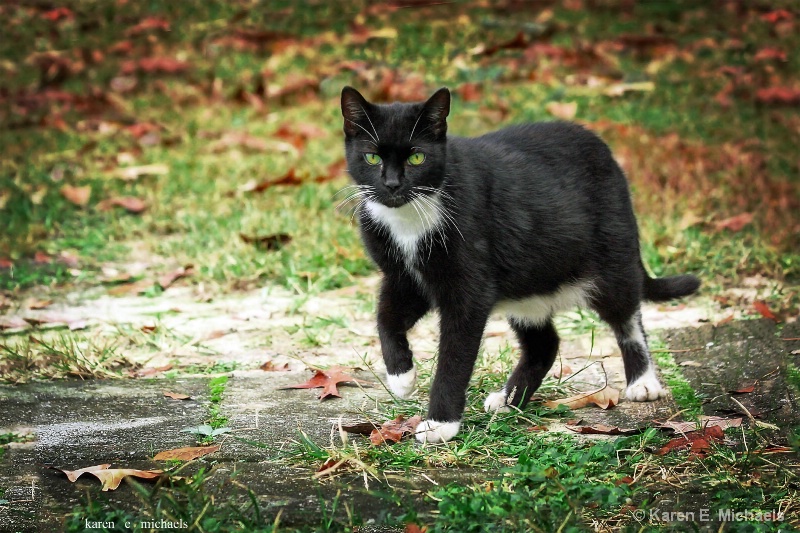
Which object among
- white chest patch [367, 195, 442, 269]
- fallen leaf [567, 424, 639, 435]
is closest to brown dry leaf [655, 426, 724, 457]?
fallen leaf [567, 424, 639, 435]

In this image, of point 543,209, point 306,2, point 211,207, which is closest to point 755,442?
point 543,209

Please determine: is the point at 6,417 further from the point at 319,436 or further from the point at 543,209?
the point at 543,209

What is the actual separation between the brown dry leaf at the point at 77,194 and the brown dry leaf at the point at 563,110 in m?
3.44

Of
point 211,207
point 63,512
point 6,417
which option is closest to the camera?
point 63,512

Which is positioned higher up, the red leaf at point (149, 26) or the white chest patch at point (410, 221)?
the white chest patch at point (410, 221)

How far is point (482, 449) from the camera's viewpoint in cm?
327

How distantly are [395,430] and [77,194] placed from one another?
4.00m

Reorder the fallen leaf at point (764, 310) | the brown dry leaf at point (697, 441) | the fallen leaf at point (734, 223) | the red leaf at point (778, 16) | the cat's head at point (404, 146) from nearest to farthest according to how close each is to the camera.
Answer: the brown dry leaf at point (697, 441) → the cat's head at point (404, 146) → the fallen leaf at point (764, 310) → the fallen leaf at point (734, 223) → the red leaf at point (778, 16)

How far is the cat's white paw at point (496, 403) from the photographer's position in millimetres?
3672

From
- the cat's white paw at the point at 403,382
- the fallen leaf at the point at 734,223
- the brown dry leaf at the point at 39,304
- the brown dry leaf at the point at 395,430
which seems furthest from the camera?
the fallen leaf at the point at 734,223

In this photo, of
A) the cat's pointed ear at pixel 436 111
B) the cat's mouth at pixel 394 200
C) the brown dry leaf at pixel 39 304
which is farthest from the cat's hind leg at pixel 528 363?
the brown dry leaf at pixel 39 304

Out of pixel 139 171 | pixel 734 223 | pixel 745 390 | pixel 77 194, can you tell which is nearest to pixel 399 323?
pixel 745 390

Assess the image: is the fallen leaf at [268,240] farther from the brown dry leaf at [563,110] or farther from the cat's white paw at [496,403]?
the brown dry leaf at [563,110]

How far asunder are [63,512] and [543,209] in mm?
1933
